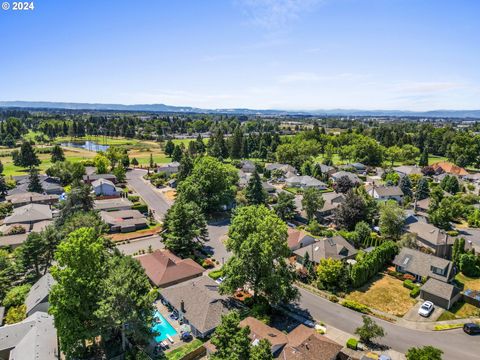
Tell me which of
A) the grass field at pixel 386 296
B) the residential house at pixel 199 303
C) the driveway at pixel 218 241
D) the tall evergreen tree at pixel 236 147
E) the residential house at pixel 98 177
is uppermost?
the tall evergreen tree at pixel 236 147

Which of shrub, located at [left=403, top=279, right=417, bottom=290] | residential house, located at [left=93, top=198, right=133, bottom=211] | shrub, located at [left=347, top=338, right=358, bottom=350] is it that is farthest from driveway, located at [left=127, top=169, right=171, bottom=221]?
shrub, located at [left=403, top=279, right=417, bottom=290]

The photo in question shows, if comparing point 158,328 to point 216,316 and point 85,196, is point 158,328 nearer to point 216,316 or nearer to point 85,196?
point 216,316

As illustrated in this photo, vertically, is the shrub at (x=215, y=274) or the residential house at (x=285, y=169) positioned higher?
the residential house at (x=285, y=169)

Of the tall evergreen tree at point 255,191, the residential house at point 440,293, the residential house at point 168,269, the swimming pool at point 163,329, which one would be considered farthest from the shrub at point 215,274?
the tall evergreen tree at point 255,191

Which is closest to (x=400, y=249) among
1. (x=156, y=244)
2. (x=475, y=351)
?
(x=475, y=351)

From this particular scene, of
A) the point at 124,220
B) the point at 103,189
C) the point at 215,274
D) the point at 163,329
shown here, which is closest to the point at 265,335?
the point at 163,329

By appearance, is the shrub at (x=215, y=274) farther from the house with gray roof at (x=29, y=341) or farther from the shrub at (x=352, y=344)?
the house with gray roof at (x=29, y=341)

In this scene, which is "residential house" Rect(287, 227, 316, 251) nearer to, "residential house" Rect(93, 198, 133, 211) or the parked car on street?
the parked car on street
